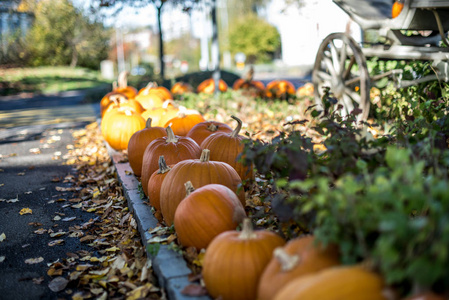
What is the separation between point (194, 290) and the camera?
2.12 metres

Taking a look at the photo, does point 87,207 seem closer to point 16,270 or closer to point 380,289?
point 16,270

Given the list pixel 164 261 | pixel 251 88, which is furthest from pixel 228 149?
pixel 251 88

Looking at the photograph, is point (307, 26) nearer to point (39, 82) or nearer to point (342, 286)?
point (39, 82)

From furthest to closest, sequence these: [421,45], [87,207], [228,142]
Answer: [421,45], [87,207], [228,142]

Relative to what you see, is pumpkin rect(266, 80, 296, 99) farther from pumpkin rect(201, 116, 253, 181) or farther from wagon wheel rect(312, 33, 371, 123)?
pumpkin rect(201, 116, 253, 181)

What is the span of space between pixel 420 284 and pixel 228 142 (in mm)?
2472

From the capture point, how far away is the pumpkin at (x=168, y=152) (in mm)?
3627

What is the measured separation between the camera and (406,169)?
153cm

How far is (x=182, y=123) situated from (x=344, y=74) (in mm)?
1987

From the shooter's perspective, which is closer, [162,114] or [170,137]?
[170,137]

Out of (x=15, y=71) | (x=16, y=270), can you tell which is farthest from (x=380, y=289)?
(x=15, y=71)

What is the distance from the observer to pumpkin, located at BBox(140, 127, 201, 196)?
3627 mm

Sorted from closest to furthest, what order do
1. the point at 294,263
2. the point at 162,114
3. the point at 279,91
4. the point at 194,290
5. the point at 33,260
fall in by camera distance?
the point at 294,263 → the point at 194,290 → the point at 33,260 → the point at 162,114 → the point at 279,91

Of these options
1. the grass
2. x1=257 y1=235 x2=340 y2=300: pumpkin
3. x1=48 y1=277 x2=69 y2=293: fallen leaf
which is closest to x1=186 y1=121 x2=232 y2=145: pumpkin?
x1=48 y1=277 x2=69 y2=293: fallen leaf
